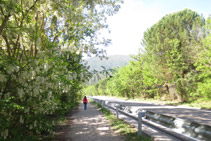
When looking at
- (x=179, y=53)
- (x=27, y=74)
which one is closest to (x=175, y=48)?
(x=179, y=53)

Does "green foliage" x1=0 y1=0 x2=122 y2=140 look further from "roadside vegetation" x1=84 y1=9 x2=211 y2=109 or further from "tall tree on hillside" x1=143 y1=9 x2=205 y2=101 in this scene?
"tall tree on hillside" x1=143 y1=9 x2=205 y2=101

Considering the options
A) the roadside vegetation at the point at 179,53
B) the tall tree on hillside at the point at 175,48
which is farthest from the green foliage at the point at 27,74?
the tall tree on hillside at the point at 175,48

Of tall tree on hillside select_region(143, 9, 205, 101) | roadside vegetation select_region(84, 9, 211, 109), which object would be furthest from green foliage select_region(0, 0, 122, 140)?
tall tree on hillside select_region(143, 9, 205, 101)

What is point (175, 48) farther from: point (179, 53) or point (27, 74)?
point (27, 74)

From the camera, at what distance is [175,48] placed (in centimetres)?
1995

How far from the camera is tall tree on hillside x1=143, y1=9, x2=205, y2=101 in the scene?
783 inches

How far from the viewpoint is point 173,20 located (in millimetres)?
21359

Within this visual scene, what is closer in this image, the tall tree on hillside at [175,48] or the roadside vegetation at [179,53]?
the roadside vegetation at [179,53]

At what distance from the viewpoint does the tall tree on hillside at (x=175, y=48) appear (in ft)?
65.2

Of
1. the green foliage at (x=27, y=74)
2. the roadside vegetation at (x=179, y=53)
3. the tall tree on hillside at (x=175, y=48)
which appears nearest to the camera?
the green foliage at (x=27, y=74)

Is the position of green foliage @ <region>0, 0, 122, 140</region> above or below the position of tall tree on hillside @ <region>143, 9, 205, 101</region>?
below

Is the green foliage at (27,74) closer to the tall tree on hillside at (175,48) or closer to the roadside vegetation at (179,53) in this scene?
the roadside vegetation at (179,53)

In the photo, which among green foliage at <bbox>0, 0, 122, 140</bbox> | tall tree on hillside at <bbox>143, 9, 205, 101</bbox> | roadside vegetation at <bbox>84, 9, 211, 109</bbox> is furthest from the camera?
tall tree on hillside at <bbox>143, 9, 205, 101</bbox>

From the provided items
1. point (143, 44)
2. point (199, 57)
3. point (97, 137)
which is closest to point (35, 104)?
point (97, 137)
